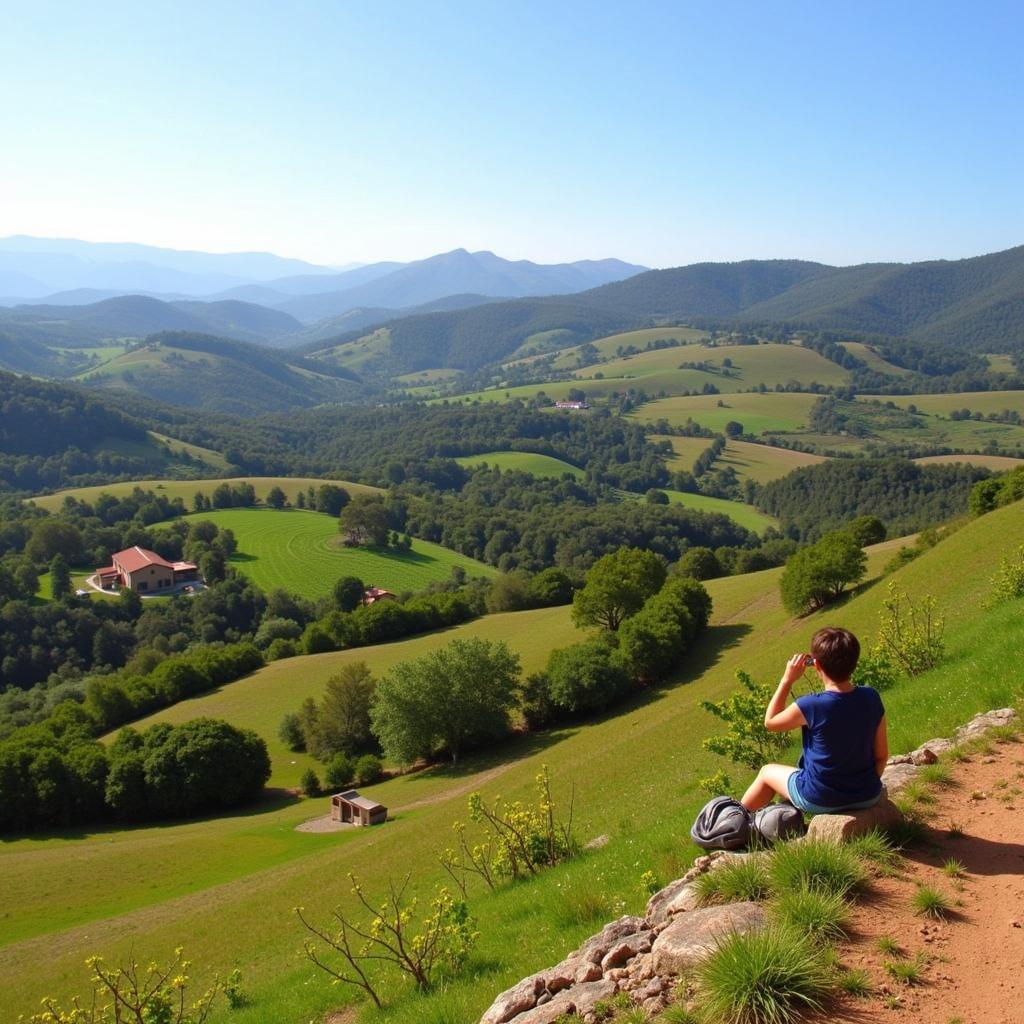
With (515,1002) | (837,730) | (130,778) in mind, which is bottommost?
(130,778)

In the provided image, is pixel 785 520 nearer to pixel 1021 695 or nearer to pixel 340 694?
pixel 340 694

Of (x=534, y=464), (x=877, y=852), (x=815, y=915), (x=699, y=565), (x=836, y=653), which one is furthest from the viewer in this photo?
(x=534, y=464)

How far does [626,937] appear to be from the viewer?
23.9 ft

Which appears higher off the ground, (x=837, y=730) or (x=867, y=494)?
(x=837, y=730)

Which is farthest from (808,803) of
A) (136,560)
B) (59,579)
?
(136,560)

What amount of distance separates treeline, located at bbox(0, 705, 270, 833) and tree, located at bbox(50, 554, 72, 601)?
203ft

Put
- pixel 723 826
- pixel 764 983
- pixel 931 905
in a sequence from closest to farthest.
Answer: pixel 764 983
pixel 931 905
pixel 723 826

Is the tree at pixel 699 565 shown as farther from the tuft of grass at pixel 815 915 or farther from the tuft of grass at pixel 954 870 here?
the tuft of grass at pixel 815 915

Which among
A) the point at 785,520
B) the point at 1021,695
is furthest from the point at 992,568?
the point at 785,520

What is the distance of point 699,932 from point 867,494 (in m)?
141

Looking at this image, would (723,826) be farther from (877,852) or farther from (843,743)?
(843,743)

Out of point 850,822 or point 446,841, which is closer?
point 850,822

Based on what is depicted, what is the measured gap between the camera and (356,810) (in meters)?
37.0

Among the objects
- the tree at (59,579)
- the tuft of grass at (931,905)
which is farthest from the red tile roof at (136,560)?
the tuft of grass at (931,905)
